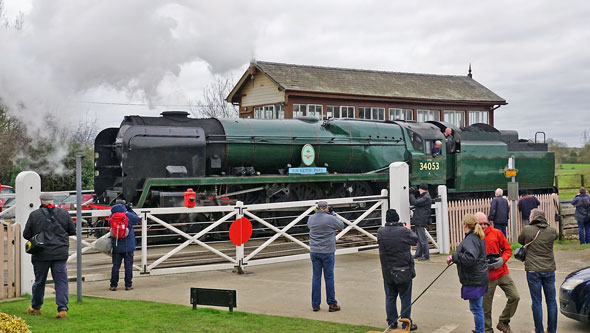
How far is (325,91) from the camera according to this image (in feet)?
92.6

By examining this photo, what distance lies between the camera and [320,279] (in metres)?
9.35

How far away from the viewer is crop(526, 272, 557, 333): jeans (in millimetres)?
7926

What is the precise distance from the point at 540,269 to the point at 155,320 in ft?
16.8

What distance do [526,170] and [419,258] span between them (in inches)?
405

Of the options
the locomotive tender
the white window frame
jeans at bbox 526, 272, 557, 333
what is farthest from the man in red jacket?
the white window frame

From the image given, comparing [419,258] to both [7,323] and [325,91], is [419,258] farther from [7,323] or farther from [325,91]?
[325,91]

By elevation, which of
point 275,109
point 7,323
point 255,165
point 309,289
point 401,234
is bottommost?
point 309,289

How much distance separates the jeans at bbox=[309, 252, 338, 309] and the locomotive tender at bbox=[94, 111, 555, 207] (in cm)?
592

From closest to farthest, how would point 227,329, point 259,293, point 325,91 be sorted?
point 227,329, point 259,293, point 325,91

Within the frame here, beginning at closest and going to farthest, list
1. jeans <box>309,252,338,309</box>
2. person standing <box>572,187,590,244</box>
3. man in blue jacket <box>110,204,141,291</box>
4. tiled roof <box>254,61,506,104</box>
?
jeans <box>309,252,338,309</box>
man in blue jacket <box>110,204,141,291</box>
person standing <box>572,187,590,244</box>
tiled roof <box>254,61,506,104</box>

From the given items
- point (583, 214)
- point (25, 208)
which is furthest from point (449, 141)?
point (25, 208)

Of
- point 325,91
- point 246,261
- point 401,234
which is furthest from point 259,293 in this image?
point 325,91

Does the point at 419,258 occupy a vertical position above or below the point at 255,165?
below

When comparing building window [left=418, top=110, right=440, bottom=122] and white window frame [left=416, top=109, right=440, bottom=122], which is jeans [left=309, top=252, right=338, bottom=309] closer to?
white window frame [left=416, top=109, right=440, bottom=122]
